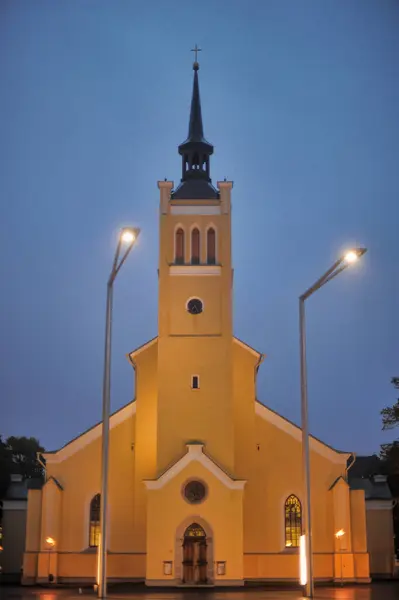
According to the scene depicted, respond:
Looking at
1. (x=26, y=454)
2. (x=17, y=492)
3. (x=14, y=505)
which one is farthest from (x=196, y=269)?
(x=26, y=454)

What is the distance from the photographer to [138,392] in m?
40.6

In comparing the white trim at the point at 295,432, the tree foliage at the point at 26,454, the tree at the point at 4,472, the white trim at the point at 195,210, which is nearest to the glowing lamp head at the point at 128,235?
the white trim at the point at 195,210

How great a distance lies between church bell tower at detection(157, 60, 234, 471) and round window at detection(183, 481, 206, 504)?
4.71ft

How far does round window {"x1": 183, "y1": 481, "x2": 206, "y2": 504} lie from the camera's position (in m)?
36.7

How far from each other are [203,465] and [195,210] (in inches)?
466

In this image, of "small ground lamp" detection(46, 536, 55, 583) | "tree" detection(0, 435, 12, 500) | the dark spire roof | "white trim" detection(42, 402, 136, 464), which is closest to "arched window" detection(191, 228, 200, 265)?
the dark spire roof

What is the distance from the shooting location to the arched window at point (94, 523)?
38938 mm

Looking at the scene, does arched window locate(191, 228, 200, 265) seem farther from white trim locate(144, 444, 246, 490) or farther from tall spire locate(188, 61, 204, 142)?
white trim locate(144, 444, 246, 490)

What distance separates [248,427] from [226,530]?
5.47 meters

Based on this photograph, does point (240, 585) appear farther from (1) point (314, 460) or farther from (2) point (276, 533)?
(1) point (314, 460)

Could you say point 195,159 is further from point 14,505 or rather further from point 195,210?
point 14,505

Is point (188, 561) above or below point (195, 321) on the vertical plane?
below

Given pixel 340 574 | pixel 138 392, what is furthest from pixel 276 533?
pixel 138 392

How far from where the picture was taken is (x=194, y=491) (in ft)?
121
